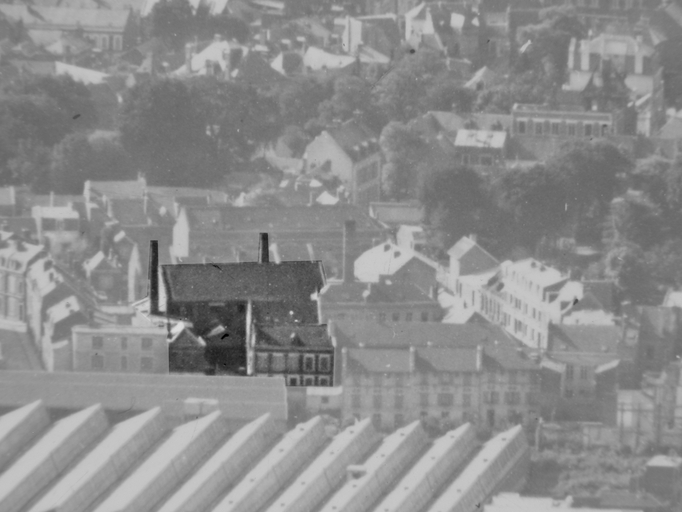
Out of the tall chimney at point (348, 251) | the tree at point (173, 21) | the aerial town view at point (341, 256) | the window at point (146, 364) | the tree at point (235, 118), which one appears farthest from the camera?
the tree at point (173, 21)

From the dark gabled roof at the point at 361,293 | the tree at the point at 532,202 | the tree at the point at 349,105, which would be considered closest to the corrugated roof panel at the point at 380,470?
the dark gabled roof at the point at 361,293

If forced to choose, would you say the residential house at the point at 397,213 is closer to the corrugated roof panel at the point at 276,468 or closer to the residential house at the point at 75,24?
the corrugated roof panel at the point at 276,468

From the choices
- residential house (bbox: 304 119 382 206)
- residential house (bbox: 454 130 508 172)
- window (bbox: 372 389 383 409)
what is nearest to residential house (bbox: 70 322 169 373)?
window (bbox: 372 389 383 409)

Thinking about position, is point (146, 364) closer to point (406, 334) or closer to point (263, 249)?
point (263, 249)

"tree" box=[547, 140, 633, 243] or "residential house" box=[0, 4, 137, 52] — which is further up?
"residential house" box=[0, 4, 137, 52]

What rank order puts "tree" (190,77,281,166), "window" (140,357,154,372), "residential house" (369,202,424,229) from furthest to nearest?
"tree" (190,77,281,166) < "residential house" (369,202,424,229) < "window" (140,357,154,372)

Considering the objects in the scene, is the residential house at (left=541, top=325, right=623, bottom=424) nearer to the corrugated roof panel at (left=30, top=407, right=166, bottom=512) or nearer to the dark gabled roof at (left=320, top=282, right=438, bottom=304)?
the dark gabled roof at (left=320, top=282, right=438, bottom=304)
